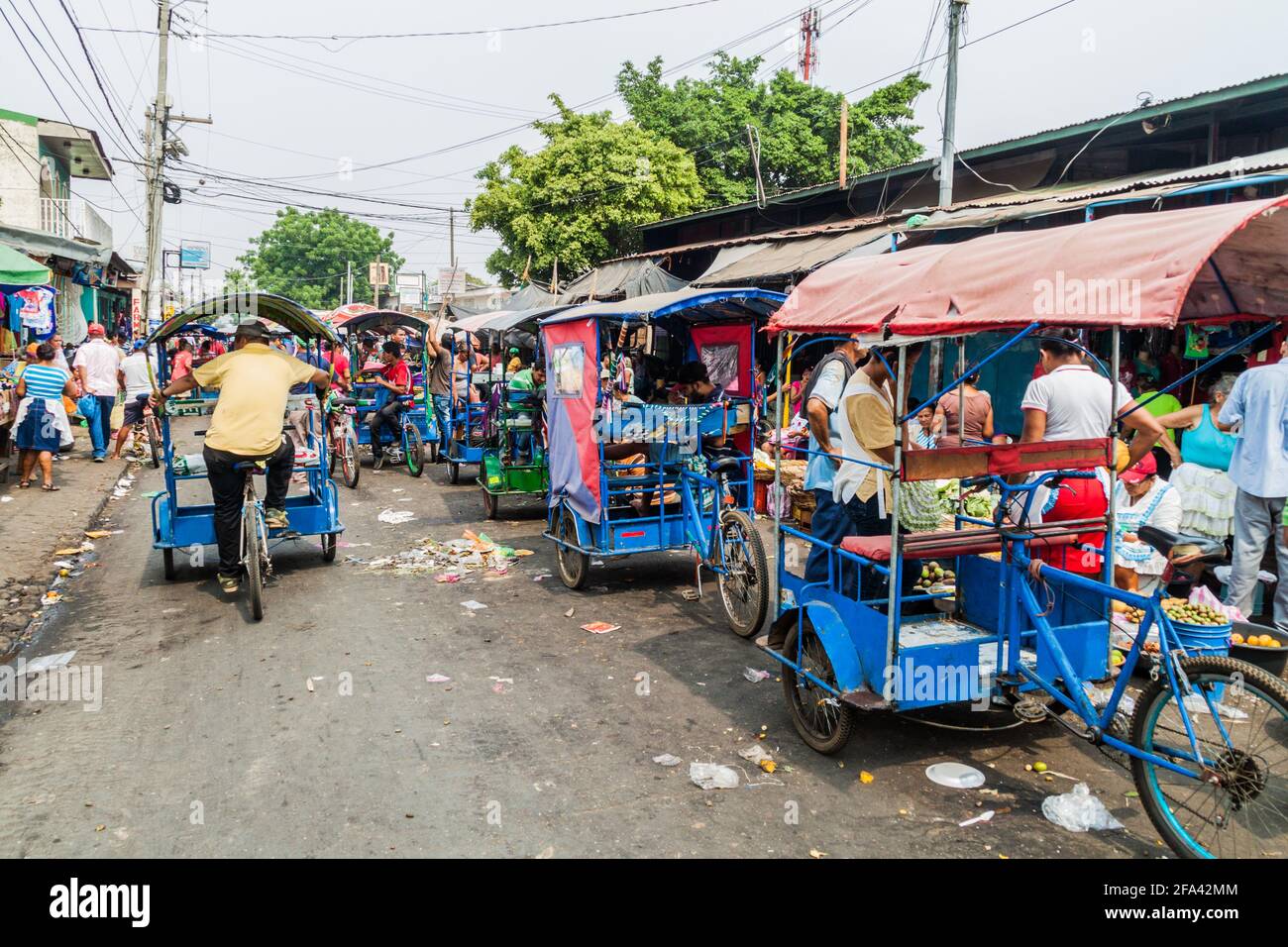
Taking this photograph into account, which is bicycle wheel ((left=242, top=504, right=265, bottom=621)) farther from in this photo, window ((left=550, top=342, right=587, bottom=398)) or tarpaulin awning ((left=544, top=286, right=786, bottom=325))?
A: tarpaulin awning ((left=544, top=286, right=786, bottom=325))

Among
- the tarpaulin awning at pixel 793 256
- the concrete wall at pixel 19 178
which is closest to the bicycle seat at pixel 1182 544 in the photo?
the tarpaulin awning at pixel 793 256

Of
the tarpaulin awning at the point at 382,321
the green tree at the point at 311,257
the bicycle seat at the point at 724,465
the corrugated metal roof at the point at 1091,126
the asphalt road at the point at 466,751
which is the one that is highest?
the green tree at the point at 311,257

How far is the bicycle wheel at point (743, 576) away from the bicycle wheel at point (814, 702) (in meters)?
1.39

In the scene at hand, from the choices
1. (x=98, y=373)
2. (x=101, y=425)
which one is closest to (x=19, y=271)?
(x=98, y=373)

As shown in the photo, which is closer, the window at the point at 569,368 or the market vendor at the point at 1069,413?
the market vendor at the point at 1069,413

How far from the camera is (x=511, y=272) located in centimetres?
2830

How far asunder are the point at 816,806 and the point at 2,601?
6.68 metres

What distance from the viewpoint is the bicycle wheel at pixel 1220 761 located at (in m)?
3.20

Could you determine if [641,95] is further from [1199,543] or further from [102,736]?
[102,736]

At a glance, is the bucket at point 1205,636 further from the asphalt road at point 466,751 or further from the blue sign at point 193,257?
the blue sign at point 193,257

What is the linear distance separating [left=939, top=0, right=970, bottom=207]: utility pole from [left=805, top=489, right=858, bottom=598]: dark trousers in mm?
9047

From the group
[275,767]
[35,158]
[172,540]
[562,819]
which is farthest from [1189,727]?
[35,158]

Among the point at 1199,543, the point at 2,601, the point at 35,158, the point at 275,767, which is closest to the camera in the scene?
the point at 275,767

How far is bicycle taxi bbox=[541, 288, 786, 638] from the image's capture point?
7.25 meters
